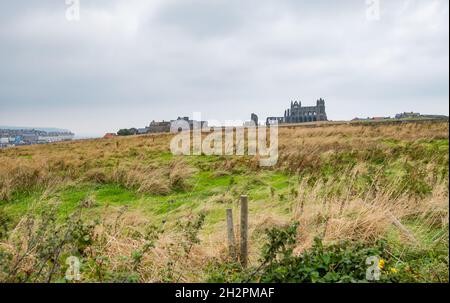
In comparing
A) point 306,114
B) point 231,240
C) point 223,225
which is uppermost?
point 306,114

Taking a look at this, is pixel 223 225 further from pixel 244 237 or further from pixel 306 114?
pixel 306 114

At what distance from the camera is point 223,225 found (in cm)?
578

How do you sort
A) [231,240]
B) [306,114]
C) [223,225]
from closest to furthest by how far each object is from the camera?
1. [231,240]
2. [223,225]
3. [306,114]

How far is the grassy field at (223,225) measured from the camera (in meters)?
3.37

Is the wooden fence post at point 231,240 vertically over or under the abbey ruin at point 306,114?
under

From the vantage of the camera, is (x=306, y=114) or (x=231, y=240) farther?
(x=306, y=114)

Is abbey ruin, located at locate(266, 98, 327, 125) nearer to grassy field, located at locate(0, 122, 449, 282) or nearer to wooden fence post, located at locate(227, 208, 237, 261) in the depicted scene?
grassy field, located at locate(0, 122, 449, 282)

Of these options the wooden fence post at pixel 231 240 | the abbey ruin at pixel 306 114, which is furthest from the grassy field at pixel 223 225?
the abbey ruin at pixel 306 114

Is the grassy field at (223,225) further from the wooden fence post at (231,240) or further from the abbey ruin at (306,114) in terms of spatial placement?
the abbey ruin at (306,114)

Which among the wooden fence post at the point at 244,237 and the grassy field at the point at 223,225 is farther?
the wooden fence post at the point at 244,237

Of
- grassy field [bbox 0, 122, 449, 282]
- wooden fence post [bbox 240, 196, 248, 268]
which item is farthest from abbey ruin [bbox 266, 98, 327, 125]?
wooden fence post [bbox 240, 196, 248, 268]

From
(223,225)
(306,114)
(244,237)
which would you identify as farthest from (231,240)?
(306,114)
